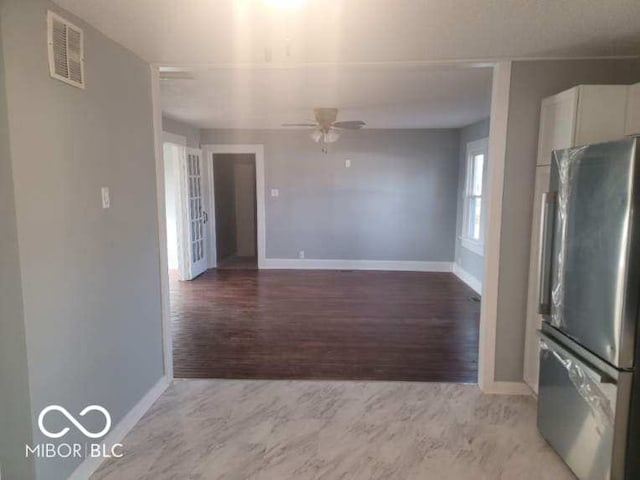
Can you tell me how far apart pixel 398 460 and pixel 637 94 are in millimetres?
2270

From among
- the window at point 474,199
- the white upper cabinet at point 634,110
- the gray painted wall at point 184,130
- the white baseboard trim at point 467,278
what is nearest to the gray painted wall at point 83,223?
the white upper cabinet at point 634,110

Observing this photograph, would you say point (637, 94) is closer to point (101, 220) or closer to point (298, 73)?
point (298, 73)

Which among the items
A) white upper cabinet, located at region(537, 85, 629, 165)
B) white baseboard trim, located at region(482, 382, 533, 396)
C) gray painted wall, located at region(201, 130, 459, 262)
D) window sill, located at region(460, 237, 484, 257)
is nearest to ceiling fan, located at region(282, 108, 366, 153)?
gray painted wall, located at region(201, 130, 459, 262)

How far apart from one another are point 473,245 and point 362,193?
1.89m

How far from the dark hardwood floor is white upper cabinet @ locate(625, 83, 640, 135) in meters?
1.92

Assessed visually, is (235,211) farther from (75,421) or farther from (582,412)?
(582,412)

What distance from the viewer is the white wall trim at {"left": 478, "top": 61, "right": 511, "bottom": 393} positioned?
2646 millimetres

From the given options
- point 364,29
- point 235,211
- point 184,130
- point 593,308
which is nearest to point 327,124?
point 184,130

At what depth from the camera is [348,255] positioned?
22.6 ft

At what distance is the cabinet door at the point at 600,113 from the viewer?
7.18ft

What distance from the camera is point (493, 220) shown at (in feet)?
9.01

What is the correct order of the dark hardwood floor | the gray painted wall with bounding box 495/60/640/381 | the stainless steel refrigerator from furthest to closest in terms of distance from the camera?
the dark hardwood floor
the gray painted wall with bounding box 495/60/640/381
the stainless steel refrigerator

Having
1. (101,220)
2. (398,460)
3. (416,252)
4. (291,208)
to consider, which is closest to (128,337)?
(101,220)

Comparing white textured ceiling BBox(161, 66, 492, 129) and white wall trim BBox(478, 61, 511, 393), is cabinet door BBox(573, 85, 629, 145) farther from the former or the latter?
white textured ceiling BBox(161, 66, 492, 129)
